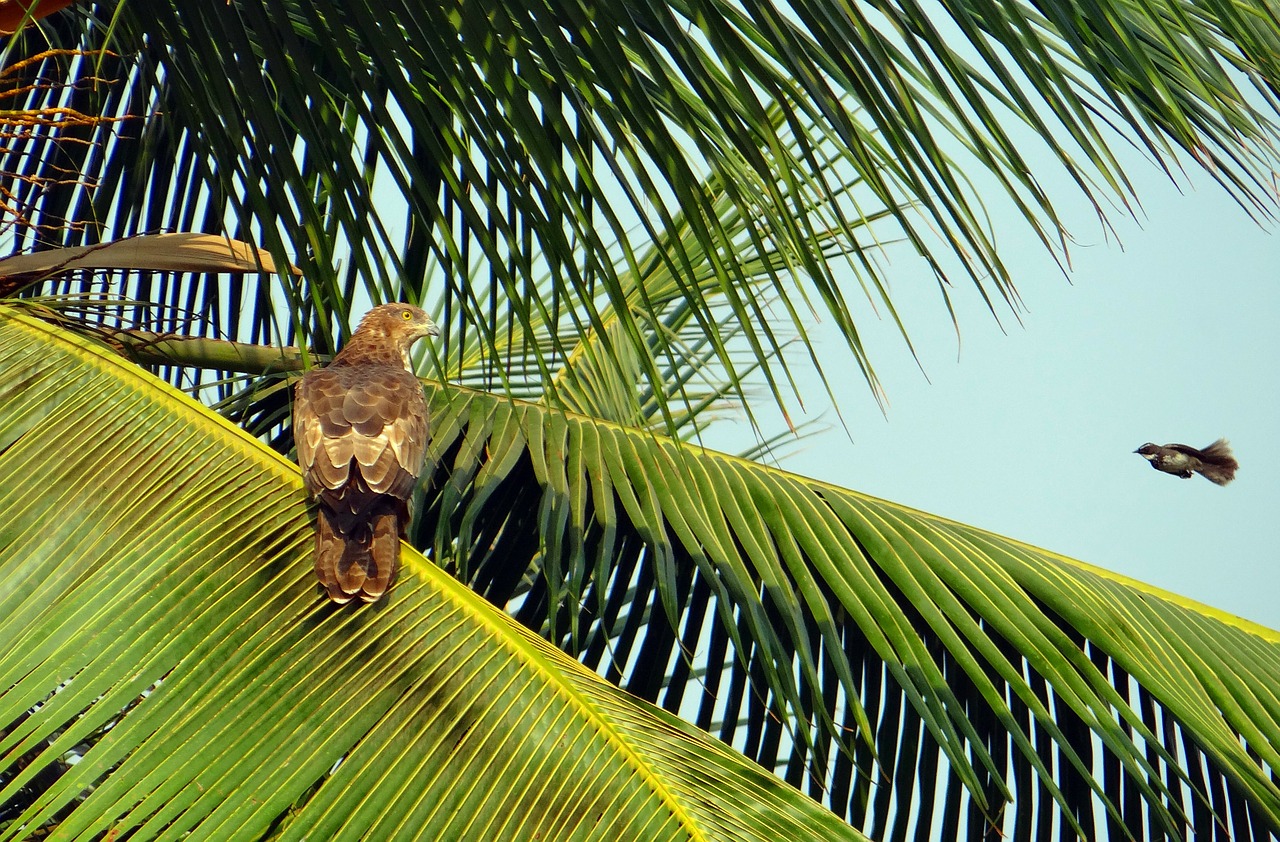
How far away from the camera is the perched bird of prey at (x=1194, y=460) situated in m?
6.84

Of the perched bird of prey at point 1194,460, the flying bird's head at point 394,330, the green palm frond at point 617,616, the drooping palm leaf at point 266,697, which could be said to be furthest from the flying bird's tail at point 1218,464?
the drooping palm leaf at point 266,697

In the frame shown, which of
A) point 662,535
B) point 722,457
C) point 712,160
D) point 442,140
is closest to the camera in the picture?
point 712,160

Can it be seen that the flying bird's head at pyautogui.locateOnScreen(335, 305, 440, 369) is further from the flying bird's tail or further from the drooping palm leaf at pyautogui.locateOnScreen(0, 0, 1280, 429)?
the flying bird's tail

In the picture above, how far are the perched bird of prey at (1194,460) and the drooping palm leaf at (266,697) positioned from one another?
5479 millimetres

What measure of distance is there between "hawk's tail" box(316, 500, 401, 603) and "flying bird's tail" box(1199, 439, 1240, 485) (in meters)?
5.57

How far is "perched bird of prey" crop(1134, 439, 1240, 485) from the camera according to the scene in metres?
6.84

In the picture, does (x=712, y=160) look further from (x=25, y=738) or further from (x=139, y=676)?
(x=25, y=738)

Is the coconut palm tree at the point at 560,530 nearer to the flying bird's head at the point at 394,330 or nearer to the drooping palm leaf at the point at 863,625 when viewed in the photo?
the drooping palm leaf at the point at 863,625

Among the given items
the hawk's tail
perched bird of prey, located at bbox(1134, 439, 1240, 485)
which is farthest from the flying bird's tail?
the hawk's tail

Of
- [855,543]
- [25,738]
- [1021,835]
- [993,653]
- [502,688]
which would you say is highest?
[855,543]

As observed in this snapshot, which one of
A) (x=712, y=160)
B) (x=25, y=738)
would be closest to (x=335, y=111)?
(x=712, y=160)

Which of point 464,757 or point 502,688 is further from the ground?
point 502,688

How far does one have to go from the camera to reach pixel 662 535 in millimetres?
3160

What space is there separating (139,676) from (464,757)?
57 cm
